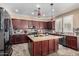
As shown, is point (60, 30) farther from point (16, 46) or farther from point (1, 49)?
point (1, 49)

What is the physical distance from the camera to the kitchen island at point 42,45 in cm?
221

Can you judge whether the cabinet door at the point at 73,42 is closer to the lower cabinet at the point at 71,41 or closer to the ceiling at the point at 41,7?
the lower cabinet at the point at 71,41

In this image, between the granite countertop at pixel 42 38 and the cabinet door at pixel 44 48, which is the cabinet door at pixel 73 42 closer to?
the granite countertop at pixel 42 38

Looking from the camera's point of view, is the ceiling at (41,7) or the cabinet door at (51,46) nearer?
the ceiling at (41,7)

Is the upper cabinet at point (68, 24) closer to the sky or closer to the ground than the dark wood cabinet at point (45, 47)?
closer to the sky

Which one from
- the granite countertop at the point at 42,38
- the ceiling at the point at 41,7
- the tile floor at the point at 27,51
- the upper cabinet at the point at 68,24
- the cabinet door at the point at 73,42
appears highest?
the ceiling at the point at 41,7

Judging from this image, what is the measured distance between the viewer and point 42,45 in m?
2.24

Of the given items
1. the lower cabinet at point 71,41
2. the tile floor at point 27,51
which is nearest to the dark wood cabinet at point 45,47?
the tile floor at point 27,51

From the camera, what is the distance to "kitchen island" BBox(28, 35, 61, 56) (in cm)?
221

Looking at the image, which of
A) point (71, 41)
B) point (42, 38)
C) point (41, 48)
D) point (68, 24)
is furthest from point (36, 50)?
point (68, 24)

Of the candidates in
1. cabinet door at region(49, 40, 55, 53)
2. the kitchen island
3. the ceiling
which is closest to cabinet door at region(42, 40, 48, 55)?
the kitchen island

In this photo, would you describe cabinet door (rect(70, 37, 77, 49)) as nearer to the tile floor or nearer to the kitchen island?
the tile floor

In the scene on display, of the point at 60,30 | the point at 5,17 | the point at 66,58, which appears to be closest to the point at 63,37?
the point at 60,30

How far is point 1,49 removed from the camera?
6.79ft
